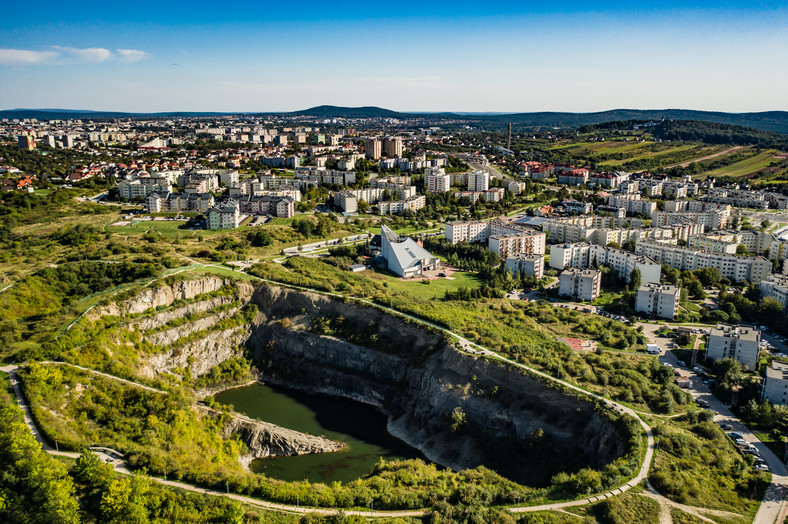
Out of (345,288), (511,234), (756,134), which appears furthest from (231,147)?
(756,134)

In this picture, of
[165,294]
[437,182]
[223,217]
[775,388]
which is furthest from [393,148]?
[775,388]

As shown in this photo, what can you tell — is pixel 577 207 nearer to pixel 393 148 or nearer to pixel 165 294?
pixel 393 148

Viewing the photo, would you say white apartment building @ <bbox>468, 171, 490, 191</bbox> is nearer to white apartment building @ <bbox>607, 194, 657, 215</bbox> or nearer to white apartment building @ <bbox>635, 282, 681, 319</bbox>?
white apartment building @ <bbox>607, 194, 657, 215</bbox>

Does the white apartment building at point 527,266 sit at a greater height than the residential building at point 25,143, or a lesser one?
lesser

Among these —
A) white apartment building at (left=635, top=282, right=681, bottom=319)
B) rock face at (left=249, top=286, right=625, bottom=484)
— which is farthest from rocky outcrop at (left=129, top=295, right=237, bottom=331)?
white apartment building at (left=635, top=282, right=681, bottom=319)

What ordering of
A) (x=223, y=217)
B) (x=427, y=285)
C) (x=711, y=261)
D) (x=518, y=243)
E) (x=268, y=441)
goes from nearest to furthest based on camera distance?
1. (x=268, y=441)
2. (x=427, y=285)
3. (x=711, y=261)
4. (x=518, y=243)
5. (x=223, y=217)

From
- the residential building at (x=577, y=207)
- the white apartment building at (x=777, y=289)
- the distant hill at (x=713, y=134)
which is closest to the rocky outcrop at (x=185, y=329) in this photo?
the white apartment building at (x=777, y=289)

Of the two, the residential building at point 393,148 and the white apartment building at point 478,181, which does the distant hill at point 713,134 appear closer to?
the residential building at point 393,148

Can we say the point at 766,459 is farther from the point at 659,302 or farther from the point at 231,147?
the point at 231,147
